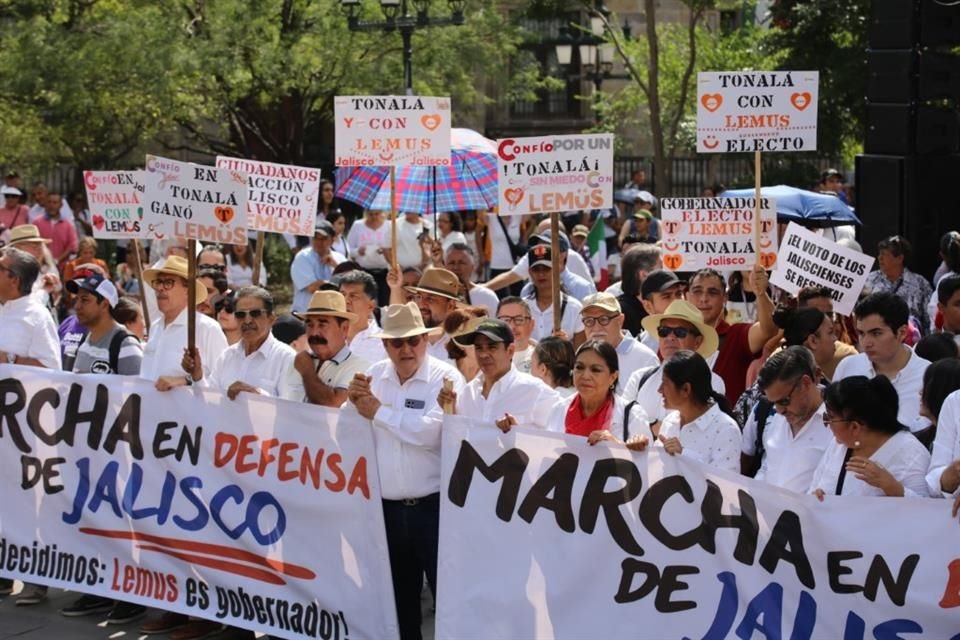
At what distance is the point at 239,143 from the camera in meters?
27.4

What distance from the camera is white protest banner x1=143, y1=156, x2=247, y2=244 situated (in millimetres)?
9070

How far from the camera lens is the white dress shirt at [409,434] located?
23.8 feet

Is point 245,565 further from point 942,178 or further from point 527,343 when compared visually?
point 942,178

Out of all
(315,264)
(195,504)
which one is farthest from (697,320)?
(315,264)

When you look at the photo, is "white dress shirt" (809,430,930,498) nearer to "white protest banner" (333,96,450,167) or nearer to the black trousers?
the black trousers

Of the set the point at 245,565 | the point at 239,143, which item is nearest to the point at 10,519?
the point at 245,565

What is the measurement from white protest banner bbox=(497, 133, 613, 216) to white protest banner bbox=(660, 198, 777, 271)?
0.81 metres

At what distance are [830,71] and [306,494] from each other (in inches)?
542

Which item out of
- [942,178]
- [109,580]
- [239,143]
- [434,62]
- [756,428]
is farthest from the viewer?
[239,143]

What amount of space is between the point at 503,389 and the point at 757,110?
3.47 metres

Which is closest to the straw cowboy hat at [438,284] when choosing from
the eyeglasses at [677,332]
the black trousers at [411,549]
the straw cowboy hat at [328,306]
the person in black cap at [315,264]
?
the straw cowboy hat at [328,306]

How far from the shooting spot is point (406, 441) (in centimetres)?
728

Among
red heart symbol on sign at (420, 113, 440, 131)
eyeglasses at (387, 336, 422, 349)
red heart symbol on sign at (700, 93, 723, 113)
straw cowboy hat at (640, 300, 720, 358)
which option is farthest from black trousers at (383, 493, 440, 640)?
red heart symbol on sign at (420, 113, 440, 131)

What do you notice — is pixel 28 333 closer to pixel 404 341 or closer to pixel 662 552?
pixel 404 341
